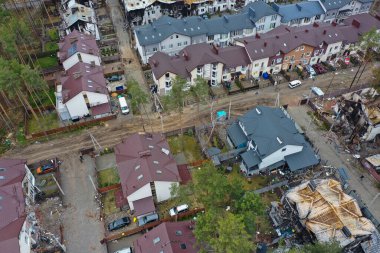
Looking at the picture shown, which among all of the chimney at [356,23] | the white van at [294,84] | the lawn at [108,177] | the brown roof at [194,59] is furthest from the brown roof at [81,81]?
the chimney at [356,23]

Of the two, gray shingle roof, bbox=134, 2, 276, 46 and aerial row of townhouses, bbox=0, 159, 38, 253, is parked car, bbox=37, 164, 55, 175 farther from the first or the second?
gray shingle roof, bbox=134, 2, 276, 46

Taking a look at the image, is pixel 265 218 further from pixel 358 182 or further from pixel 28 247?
pixel 28 247

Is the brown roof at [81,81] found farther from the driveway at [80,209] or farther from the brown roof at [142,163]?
the brown roof at [142,163]

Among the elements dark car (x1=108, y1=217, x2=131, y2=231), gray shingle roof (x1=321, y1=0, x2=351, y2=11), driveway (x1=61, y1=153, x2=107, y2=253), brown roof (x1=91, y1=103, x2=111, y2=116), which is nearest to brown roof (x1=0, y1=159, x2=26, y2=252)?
driveway (x1=61, y1=153, x2=107, y2=253)

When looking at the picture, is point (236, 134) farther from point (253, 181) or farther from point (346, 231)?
point (346, 231)

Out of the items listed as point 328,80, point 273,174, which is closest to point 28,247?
point 273,174

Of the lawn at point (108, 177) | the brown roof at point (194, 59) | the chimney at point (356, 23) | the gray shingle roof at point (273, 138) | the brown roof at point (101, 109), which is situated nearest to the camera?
the gray shingle roof at point (273, 138)
